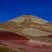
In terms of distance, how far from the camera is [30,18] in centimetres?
4619

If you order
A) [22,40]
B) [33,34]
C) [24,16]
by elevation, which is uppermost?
[24,16]

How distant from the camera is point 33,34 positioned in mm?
31156

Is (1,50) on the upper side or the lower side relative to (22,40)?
lower

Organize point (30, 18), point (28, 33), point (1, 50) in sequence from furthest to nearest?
point (30, 18)
point (28, 33)
point (1, 50)

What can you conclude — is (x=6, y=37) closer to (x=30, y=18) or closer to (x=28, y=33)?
(x=28, y=33)

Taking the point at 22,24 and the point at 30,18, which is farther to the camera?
the point at 30,18

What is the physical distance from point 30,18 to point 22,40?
2128 cm

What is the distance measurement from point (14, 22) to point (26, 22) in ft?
8.93

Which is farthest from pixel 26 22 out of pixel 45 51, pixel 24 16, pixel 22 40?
pixel 45 51

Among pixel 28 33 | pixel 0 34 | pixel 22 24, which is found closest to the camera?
pixel 0 34

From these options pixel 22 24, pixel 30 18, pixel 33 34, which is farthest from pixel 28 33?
pixel 30 18

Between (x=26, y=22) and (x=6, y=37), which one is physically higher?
(x=26, y=22)

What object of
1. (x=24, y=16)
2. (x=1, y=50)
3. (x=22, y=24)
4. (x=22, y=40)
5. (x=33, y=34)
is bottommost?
(x=1, y=50)

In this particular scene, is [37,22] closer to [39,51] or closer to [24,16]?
[24,16]
